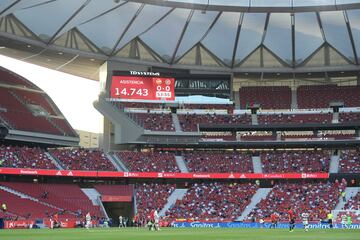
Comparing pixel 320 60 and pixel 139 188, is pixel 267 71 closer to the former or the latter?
pixel 320 60

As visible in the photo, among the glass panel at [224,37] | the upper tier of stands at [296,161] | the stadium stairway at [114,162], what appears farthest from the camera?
the upper tier of stands at [296,161]

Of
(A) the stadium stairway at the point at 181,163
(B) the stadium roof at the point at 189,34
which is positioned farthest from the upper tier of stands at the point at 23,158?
(A) the stadium stairway at the point at 181,163

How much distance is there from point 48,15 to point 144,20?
10987mm

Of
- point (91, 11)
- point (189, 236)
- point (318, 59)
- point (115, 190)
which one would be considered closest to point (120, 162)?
point (115, 190)

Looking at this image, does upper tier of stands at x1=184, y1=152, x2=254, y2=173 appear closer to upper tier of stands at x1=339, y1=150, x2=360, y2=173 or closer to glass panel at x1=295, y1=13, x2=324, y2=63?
upper tier of stands at x1=339, y1=150, x2=360, y2=173

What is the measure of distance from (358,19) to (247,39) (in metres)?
13.8

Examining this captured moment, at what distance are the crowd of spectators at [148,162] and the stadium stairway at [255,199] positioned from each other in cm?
1053

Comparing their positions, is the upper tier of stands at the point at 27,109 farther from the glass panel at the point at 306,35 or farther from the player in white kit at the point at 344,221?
the player in white kit at the point at 344,221

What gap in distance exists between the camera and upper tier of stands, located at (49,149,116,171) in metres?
71.8

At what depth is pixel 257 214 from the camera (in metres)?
66.1

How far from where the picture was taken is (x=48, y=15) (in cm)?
6300

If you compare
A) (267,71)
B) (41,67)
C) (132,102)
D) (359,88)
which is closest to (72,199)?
(132,102)

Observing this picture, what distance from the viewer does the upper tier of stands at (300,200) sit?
6519 cm

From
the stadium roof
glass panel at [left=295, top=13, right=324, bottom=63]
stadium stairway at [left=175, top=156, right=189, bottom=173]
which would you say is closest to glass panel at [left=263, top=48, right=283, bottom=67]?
the stadium roof
